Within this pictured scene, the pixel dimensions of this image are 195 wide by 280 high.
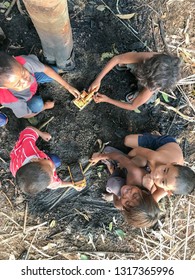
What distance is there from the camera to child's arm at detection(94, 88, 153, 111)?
9.86ft

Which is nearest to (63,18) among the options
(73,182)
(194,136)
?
(73,182)

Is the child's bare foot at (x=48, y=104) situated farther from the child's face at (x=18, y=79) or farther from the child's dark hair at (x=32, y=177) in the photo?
the child's dark hair at (x=32, y=177)

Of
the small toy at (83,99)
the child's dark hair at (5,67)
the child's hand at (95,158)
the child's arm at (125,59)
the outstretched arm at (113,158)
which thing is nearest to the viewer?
the child's dark hair at (5,67)

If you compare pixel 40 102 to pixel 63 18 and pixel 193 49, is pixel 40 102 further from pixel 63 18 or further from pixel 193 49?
pixel 193 49

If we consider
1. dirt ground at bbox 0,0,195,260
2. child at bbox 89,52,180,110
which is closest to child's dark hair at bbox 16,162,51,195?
dirt ground at bbox 0,0,195,260

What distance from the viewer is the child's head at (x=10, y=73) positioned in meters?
2.42

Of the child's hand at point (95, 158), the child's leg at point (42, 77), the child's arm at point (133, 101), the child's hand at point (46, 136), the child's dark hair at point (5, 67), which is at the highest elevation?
the child's dark hair at point (5, 67)

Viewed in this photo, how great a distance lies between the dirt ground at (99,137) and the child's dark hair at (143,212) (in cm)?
81

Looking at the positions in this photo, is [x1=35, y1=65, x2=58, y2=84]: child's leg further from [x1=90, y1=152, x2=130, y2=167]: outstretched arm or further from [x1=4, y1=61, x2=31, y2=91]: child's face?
[x1=90, y1=152, x2=130, y2=167]: outstretched arm

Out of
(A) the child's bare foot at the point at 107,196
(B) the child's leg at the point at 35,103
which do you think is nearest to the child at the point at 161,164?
(A) the child's bare foot at the point at 107,196

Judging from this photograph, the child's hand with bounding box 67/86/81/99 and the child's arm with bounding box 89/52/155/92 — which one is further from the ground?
the child's arm with bounding box 89/52/155/92

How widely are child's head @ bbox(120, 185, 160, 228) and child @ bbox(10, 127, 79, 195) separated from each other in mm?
610

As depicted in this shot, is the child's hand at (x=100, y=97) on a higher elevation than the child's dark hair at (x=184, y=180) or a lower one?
higher
